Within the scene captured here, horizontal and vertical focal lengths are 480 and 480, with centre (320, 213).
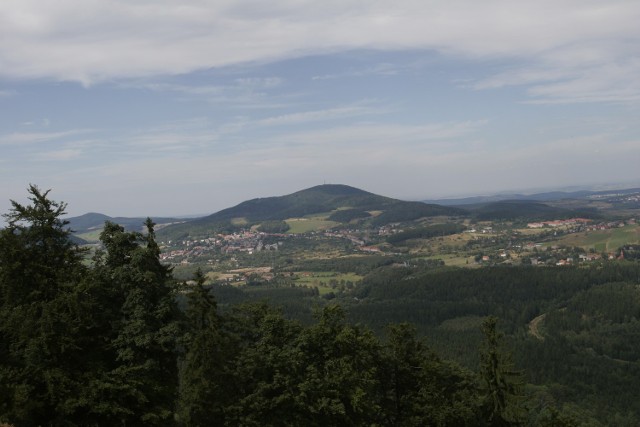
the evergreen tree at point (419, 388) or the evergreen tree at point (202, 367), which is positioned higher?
the evergreen tree at point (202, 367)

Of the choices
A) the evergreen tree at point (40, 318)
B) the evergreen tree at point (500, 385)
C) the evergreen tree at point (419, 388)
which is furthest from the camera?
the evergreen tree at point (500, 385)

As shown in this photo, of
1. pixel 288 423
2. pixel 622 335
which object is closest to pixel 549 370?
pixel 622 335

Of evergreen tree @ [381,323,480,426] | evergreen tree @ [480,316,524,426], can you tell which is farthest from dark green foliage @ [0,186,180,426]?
evergreen tree @ [480,316,524,426]

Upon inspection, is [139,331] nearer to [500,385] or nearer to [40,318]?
[40,318]

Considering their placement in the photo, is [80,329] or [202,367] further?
[80,329]

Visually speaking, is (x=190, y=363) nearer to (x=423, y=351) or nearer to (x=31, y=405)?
(x=31, y=405)

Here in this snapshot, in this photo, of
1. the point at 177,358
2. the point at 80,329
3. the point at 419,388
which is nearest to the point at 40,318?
the point at 80,329

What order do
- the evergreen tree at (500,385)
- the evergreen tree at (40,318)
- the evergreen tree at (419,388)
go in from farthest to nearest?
1. the evergreen tree at (500,385)
2. the evergreen tree at (419,388)
3. the evergreen tree at (40,318)

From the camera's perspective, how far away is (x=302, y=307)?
149000mm

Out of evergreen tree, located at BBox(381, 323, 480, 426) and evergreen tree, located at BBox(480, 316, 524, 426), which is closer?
evergreen tree, located at BBox(381, 323, 480, 426)

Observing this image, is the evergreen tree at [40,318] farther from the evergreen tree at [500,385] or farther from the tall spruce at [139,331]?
the evergreen tree at [500,385]

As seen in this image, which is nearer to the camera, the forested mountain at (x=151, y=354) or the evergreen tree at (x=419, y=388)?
the forested mountain at (x=151, y=354)

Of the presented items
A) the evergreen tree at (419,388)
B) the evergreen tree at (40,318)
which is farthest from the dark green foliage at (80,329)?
the evergreen tree at (419,388)

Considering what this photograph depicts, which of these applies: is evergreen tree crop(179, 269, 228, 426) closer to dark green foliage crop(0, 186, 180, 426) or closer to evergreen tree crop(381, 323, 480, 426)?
dark green foliage crop(0, 186, 180, 426)
